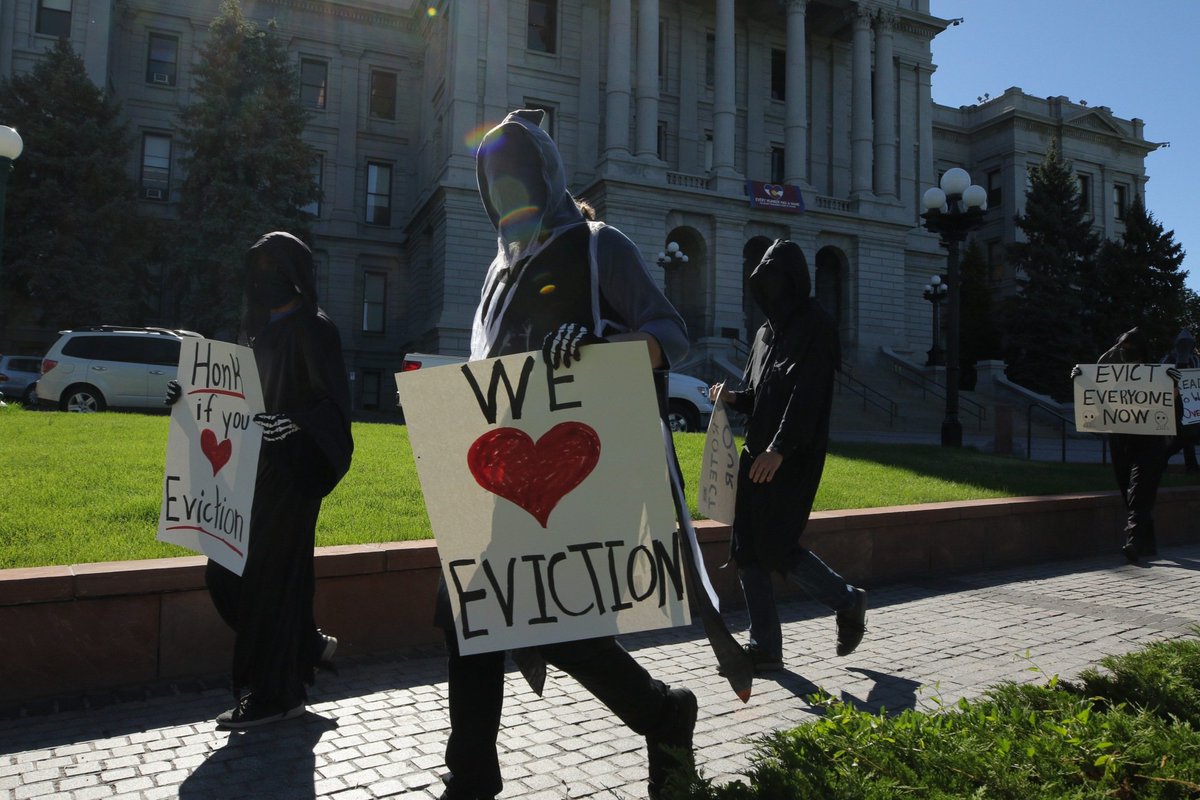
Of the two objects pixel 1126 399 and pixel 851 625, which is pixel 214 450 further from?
pixel 1126 399

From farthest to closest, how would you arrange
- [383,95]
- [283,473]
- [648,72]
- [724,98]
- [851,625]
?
[383,95] → [724,98] → [648,72] → [851,625] → [283,473]

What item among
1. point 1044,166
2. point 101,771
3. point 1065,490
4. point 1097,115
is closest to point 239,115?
point 1065,490

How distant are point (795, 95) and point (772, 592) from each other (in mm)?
36568

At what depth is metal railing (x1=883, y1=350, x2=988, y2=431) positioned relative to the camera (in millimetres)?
29275

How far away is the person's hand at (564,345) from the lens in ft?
8.21

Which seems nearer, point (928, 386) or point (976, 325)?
point (928, 386)

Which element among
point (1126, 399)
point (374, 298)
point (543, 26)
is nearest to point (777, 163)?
point (543, 26)

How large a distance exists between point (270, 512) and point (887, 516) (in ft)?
17.2

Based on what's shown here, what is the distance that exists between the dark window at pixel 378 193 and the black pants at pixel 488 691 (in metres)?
40.6

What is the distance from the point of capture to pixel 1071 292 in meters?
39.7

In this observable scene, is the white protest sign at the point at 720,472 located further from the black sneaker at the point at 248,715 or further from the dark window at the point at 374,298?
the dark window at the point at 374,298

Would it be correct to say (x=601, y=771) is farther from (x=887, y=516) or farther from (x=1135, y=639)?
(x=887, y=516)

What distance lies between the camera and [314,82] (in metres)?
40.0

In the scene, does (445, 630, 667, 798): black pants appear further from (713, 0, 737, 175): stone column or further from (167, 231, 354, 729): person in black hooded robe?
(713, 0, 737, 175): stone column
